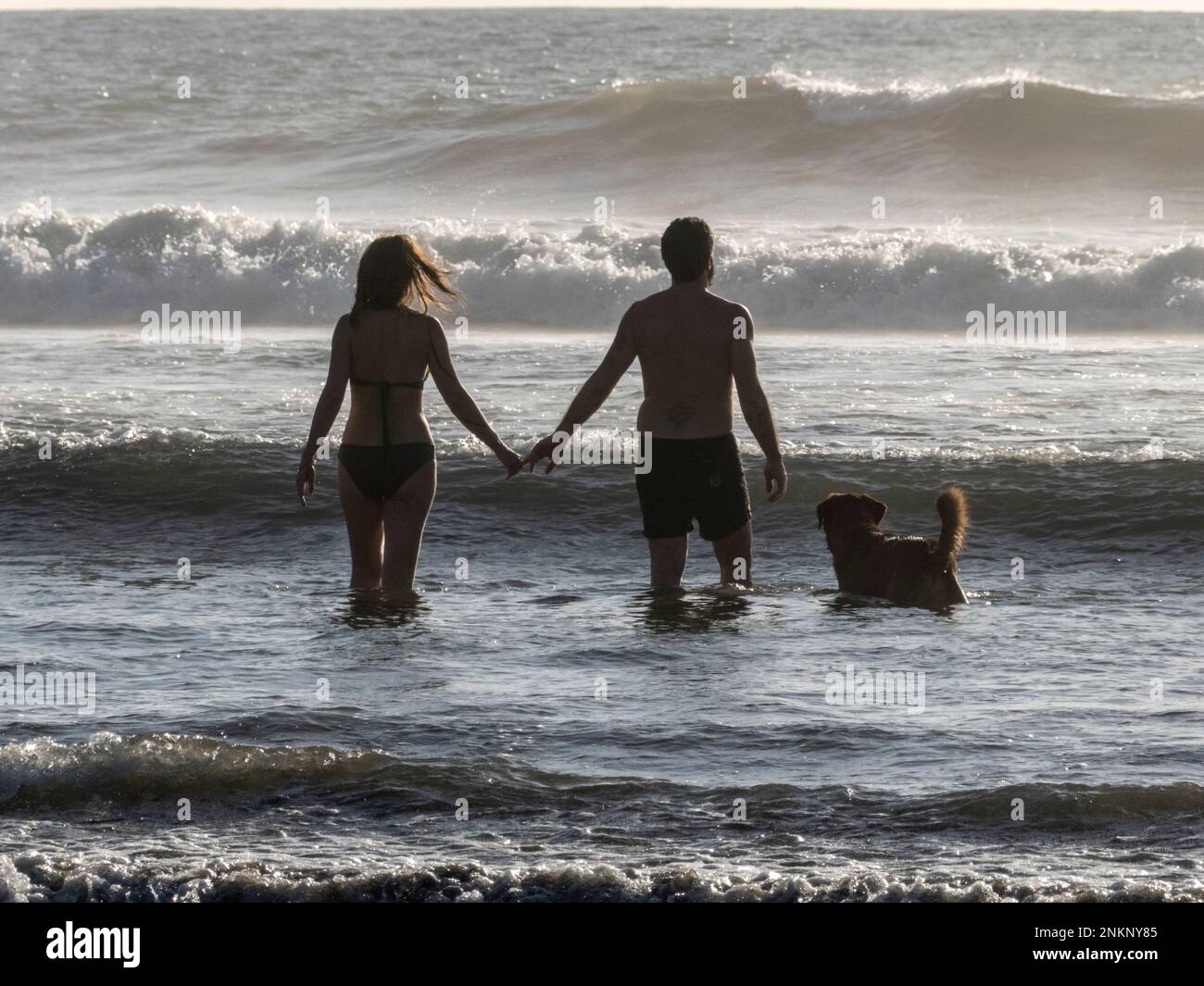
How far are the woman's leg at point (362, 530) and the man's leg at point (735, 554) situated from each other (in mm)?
1376

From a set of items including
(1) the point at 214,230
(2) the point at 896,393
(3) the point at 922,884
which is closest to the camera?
(3) the point at 922,884

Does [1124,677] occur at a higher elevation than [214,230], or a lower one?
lower

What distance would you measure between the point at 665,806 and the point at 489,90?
2861 centimetres

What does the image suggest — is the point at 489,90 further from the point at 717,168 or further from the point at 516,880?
the point at 516,880

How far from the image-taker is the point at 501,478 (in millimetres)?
9094

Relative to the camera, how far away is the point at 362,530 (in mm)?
6352

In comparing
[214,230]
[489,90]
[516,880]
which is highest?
[489,90]

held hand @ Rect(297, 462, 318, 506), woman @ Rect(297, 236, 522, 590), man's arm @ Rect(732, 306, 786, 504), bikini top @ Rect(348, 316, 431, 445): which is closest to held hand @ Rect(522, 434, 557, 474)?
woman @ Rect(297, 236, 522, 590)

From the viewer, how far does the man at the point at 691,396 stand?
609cm

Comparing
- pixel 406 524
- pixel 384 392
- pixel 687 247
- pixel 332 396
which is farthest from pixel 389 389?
pixel 687 247

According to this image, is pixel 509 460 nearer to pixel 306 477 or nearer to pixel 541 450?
pixel 541 450

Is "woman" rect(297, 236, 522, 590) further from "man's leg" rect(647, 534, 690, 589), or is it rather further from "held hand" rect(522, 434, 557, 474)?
"man's leg" rect(647, 534, 690, 589)

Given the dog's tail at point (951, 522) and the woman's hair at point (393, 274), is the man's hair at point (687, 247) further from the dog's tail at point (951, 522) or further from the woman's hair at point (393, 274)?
the dog's tail at point (951, 522)

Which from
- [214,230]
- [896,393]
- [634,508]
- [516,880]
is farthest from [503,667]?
[214,230]
